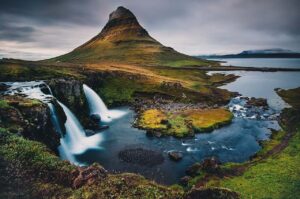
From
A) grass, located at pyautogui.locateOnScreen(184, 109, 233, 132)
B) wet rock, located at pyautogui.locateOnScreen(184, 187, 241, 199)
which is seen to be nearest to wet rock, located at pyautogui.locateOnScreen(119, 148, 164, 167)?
grass, located at pyautogui.locateOnScreen(184, 109, 233, 132)

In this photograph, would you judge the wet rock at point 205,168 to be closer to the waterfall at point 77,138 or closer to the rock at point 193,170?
the rock at point 193,170

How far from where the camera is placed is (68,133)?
5278 centimetres

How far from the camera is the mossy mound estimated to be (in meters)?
59.8

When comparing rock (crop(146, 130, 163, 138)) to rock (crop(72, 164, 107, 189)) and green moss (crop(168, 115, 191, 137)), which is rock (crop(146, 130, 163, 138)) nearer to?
green moss (crop(168, 115, 191, 137))

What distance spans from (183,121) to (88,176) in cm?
4468

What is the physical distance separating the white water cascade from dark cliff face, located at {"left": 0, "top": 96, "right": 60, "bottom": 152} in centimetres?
2705

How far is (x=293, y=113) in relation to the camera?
74.9 metres

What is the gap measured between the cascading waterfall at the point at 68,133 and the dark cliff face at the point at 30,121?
2621 millimetres

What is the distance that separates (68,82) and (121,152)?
2930cm

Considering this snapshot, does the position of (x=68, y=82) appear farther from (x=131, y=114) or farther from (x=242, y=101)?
(x=242, y=101)

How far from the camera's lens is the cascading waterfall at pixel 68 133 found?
4783 centimetres

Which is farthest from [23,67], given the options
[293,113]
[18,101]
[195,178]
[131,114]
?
[293,113]

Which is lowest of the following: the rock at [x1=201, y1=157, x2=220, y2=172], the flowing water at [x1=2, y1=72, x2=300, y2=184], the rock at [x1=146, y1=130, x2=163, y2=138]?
the flowing water at [x1=2, y1=72, x2=300, y2=184]

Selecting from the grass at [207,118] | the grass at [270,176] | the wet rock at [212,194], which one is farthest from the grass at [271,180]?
the grass at [207,118]
